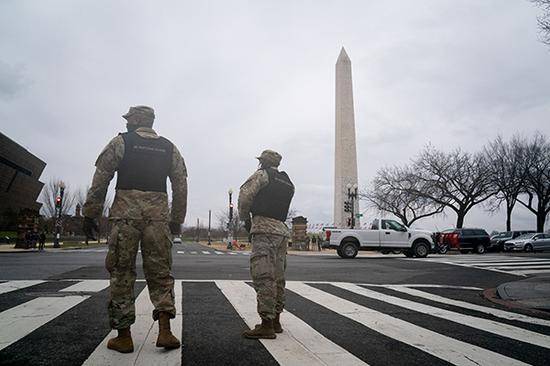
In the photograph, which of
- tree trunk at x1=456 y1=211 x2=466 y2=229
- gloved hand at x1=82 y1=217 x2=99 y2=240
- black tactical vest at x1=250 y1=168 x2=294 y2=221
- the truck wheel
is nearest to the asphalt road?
gloved hand at x1=82 y1=217 x2=99 y2=240

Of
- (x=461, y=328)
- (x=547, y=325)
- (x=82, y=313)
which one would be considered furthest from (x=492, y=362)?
(x=82, y=313)

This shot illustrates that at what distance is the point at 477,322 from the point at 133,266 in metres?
4.19

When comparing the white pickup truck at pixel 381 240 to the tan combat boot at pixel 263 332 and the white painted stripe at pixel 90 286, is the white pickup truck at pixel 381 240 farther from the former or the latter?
the tan combat boot at pixel 263 332

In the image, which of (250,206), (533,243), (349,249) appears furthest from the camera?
(533,243)

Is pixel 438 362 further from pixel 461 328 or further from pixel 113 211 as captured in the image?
pixel 113 211

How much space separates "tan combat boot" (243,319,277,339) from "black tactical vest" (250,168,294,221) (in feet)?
3.58

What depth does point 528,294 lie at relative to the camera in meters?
7.57

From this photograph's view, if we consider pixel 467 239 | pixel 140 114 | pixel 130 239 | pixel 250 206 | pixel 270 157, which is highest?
pixel 140 114

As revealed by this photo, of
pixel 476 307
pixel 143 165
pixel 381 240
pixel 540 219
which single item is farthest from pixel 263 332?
pixel 540 219

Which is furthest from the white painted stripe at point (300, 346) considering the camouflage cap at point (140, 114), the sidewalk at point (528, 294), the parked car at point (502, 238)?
the parked car at point (502, 238)

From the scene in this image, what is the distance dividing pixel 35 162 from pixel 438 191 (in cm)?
5270

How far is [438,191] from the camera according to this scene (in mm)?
39156

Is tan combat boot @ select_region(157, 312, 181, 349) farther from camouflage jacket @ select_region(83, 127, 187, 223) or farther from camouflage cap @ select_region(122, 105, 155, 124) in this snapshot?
camouflage cap @ select_region(122, 105, 155, 124)

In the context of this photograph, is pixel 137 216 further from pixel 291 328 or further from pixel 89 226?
pixel 291 328
